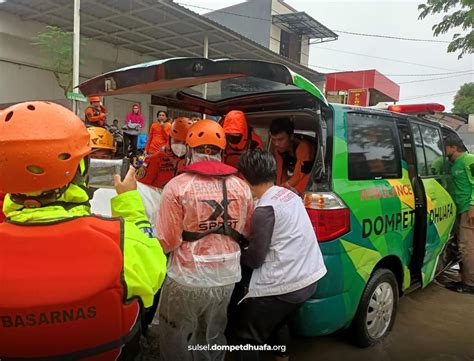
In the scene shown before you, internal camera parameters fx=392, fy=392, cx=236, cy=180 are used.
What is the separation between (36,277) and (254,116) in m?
2.87

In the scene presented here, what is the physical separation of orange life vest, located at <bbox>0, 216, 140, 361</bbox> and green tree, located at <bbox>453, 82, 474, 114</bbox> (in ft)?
105

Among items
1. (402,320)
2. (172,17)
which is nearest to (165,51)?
(172,17)

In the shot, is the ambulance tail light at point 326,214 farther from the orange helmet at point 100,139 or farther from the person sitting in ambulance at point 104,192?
the orange helmet at point 100,139

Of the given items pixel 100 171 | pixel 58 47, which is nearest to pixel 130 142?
pixel 58 47

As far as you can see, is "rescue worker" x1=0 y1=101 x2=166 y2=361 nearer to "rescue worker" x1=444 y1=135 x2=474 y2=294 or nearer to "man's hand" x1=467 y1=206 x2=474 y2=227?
"rescue worker" x1=444 y1=135 x2=474 y2=294

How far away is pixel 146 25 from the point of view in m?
12.5

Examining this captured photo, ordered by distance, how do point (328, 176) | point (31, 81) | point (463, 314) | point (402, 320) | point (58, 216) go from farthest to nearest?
point (31, 81) < point (463, 314) < point (402, 320) < point (328, 176) < point (58, 216)

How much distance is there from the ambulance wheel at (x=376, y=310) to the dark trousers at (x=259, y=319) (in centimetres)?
73

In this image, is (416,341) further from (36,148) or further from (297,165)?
(36,148)

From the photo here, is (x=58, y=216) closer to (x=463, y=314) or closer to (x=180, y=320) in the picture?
(x=180, y=320)

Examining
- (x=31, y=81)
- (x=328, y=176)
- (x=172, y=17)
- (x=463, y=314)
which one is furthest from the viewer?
(x=31, y=81)

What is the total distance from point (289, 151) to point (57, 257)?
8.66 ft

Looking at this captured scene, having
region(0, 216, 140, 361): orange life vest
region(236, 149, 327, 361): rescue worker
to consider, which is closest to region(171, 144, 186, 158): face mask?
region(236, 149, 327, 361): rescue worker

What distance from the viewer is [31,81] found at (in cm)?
1352
